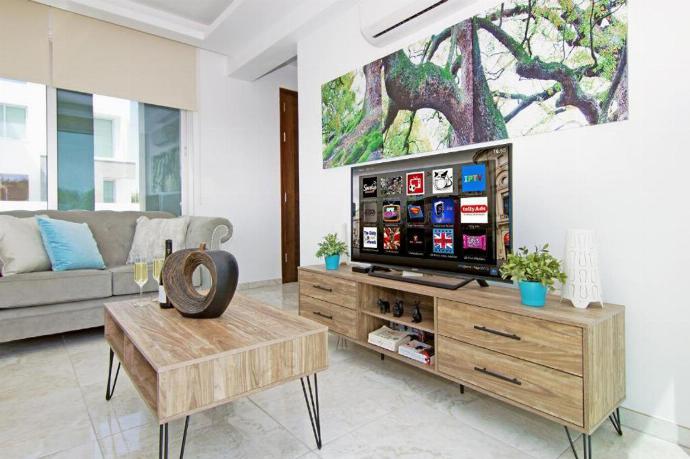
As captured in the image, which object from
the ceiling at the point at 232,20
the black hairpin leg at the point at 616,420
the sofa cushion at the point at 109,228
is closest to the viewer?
the black hairpin leg at the point at 616,420

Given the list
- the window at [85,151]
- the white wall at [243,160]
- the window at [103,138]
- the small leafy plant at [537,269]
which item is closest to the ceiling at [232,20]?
the white wall at [243,160]

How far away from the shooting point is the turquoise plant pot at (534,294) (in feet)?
4.86

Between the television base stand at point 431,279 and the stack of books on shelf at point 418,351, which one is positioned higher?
the television base stand at point 431,279

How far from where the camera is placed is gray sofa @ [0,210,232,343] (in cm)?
240

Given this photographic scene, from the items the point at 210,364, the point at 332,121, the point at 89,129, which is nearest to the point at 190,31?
the point at 89,129

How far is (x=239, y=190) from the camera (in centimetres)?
462

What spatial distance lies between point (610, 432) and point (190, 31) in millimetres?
4628

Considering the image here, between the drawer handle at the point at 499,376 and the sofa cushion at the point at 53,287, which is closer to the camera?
the drawer handle at the point at 499,376

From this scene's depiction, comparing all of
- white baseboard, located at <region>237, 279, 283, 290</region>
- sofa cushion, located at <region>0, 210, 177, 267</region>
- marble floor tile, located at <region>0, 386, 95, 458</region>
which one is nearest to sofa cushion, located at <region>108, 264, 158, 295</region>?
sofa cushion, located at <region>0, 210, 177, 267</region>

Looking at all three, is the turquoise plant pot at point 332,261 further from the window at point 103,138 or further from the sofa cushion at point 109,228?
the window at point 103,138

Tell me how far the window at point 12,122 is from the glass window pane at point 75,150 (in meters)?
0.26

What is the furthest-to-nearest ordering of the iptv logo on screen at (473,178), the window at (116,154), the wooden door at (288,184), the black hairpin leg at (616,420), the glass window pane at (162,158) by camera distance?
the wooden door at (288,184) < the glass window pane at (162,158) < the window at (116,154) < the iptv logo on screen at (473,178) < the black hairpin leg at (616,420)

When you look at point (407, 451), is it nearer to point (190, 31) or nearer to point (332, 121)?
point (332, 121)

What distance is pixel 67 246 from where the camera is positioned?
8.96ft
